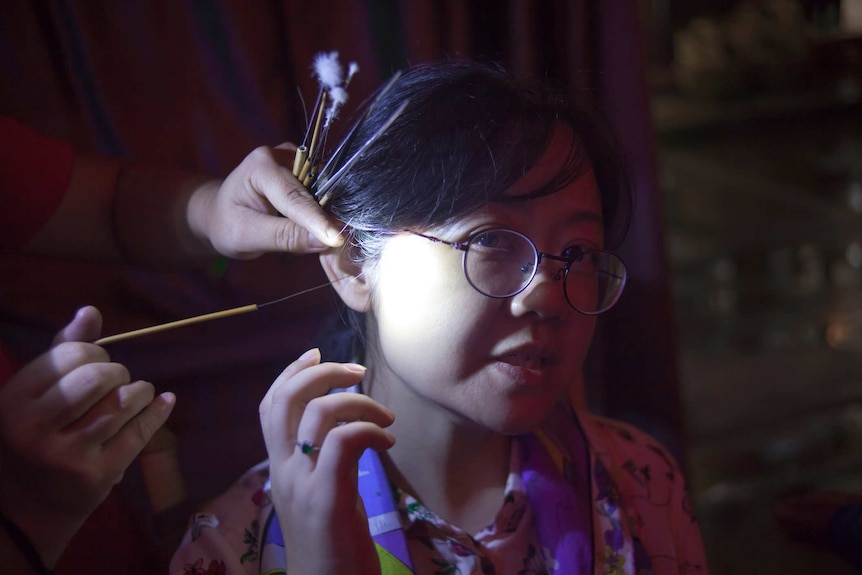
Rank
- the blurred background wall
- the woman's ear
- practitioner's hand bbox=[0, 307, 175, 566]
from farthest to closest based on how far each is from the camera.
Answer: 1. the blurred background wall
2. the woman's ear
3. practitioner's hand bbox=[0, 307, 175, 566]

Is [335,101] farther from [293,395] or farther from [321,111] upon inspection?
[293,395]

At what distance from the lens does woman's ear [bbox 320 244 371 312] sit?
1.75 feet

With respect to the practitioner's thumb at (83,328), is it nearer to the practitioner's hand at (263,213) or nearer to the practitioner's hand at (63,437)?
the practitioner's hand at (63,437)

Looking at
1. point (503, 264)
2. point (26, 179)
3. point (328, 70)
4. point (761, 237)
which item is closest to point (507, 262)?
point (503, 264)

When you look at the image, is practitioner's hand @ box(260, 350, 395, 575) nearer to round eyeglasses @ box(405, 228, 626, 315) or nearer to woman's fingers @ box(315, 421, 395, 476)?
woman's fingers @ box(315, 421, 395, 476)

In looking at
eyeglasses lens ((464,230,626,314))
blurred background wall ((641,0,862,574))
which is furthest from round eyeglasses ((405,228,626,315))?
blurred background wall ((641,0,862,574))

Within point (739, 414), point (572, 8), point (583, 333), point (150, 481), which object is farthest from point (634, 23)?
point (739, 414)

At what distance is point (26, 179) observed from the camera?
518 mm

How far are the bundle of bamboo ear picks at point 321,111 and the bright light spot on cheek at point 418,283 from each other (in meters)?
0.10

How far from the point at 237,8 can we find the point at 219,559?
493mm

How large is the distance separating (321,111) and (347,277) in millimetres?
150

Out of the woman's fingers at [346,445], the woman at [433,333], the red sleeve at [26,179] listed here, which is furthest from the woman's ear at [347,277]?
the red sleeve at [26,179]

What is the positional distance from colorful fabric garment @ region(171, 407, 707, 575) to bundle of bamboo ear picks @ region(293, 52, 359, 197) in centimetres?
28

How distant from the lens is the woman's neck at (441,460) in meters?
0.57
